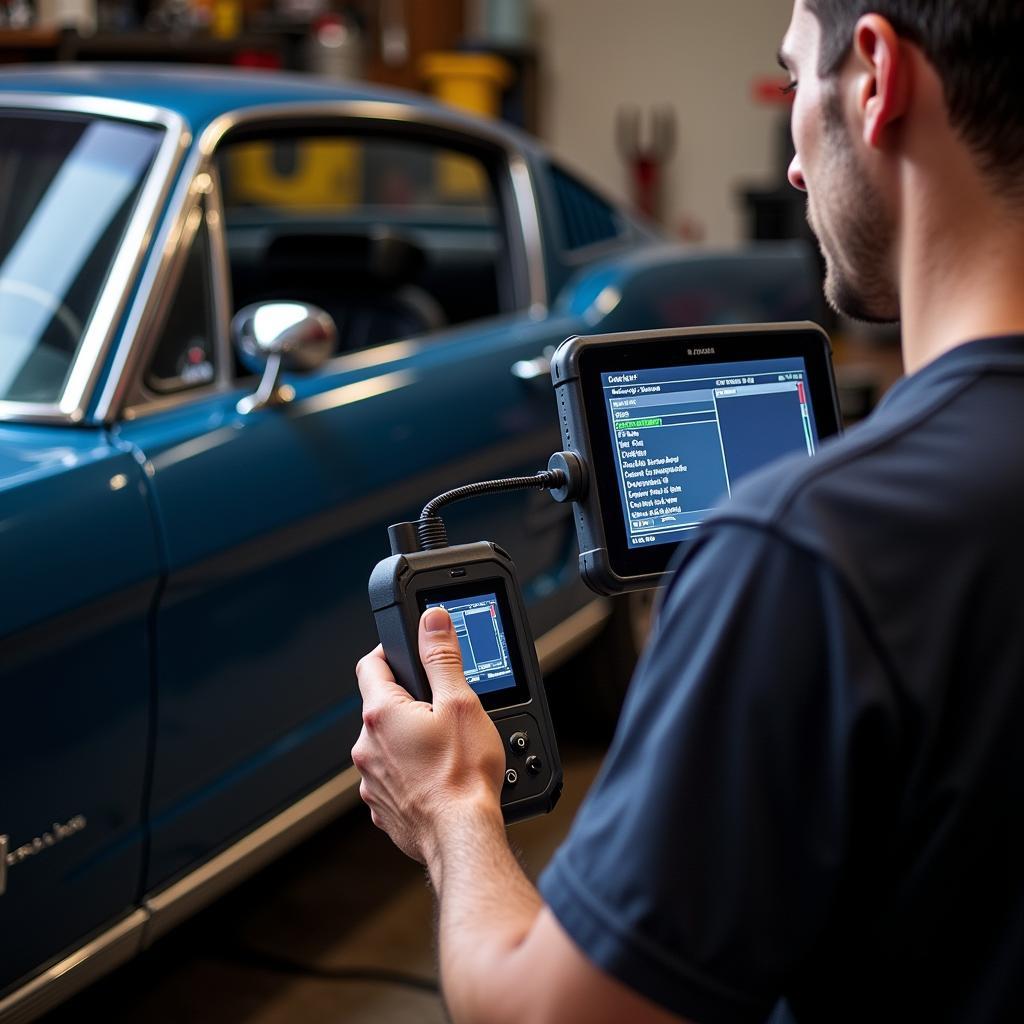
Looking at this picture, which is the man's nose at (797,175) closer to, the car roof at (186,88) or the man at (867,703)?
the man at (867,703)

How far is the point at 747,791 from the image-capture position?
697 millimetres

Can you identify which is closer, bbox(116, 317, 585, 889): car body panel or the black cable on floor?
bbox(116, 317, 585, 889): car body panel

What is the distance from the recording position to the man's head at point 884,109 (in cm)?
74

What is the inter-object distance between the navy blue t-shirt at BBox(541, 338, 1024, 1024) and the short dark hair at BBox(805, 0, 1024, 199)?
5.6 inches

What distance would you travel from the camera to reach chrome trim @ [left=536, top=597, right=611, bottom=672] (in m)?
2.78

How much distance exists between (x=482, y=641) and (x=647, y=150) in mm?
9043

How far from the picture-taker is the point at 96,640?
5.74ft

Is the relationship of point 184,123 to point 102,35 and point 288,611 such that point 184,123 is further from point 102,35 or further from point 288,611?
point 102,35

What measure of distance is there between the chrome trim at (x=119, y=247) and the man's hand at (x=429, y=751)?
1101mm

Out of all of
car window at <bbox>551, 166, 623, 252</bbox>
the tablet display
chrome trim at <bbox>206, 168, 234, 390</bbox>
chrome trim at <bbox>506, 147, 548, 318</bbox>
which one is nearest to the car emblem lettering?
chrome trim at <bbox>206, 168, 234, 390</bbox>

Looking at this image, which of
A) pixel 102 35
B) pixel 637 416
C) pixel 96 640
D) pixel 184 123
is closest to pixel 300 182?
pixel 102 35

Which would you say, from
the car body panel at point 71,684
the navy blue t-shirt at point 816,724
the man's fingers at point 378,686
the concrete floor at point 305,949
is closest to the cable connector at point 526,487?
the man's fingers at point 378,686

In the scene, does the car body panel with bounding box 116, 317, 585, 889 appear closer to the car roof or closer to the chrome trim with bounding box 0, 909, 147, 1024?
the chrome trim with bounding box 0, 909, 147, 1024

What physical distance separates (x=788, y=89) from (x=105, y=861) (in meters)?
1.28
